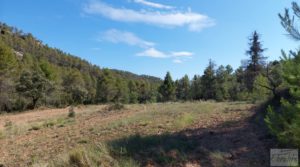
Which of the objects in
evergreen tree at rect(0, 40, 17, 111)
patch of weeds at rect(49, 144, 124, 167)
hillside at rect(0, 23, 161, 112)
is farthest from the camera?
hillside at rect(0, 23, 161, 112)

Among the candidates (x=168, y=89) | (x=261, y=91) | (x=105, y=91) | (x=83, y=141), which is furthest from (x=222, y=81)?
(x=83, y=141)

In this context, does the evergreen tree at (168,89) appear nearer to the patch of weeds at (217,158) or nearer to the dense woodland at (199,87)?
the dense woodland at (199,87)

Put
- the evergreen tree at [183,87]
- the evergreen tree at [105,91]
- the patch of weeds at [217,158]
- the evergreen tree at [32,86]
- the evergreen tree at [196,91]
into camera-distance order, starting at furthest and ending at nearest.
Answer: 1. the evergreen tree at [183,87]
2. the evergreen tree at [105,91]
3. the evergreen tree at [196,91]
4. the evergreen tree at [32,86]
5. the patch of weeds at [217,158]

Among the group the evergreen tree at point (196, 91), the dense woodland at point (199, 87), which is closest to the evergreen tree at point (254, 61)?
the dense woodland at point (199, 87)

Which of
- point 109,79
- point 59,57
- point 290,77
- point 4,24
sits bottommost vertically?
point 290,77

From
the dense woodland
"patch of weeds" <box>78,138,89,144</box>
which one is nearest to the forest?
the dense woodland

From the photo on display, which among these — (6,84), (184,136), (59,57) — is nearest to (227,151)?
(184,136)

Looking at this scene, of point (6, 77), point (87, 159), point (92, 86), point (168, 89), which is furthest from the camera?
point (92, 86)

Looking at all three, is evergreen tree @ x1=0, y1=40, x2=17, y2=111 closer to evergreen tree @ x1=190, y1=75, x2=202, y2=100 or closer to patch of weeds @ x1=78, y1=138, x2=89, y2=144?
patch of weeds @ x1=78, y1=138, x2=89, y2=144

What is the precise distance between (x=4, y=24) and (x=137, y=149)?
119 m

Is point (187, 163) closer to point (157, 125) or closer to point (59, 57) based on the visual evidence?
point (157, 125)

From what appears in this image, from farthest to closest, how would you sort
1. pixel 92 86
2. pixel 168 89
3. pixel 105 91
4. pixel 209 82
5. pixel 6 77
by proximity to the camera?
pixel 92 86, pixel 168 89, pixel 105 91, pixel 209 82, pixel 6 77

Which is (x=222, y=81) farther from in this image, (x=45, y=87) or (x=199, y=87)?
(x=45, y=87)

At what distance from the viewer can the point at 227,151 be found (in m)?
7.93
